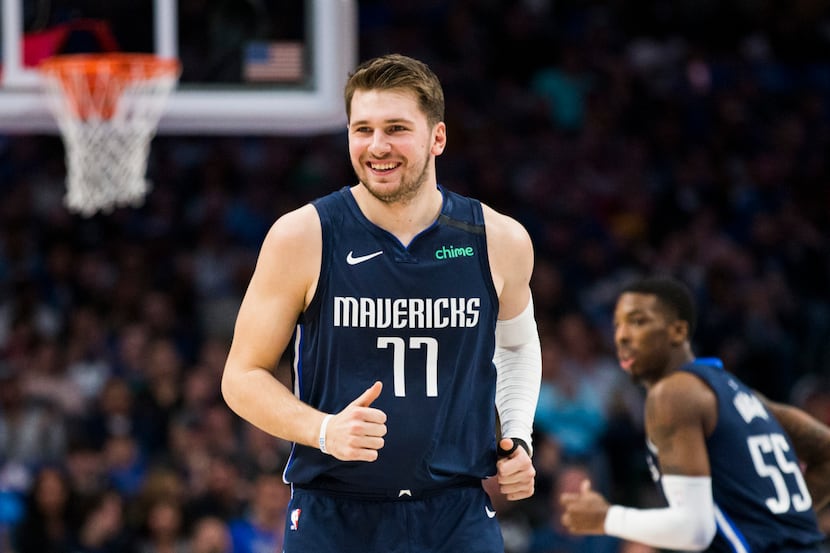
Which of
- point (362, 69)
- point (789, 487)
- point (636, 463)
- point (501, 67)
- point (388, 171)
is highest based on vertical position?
point (501, 67)

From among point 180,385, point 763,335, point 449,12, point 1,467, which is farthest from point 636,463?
point 449,12

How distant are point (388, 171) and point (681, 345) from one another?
81.9 inches

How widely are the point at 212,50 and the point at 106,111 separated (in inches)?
30.8

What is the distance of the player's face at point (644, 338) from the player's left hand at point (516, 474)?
1594 mm

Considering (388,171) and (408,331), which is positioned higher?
(388,171)

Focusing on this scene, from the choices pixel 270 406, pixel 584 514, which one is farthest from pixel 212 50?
pixel 270 406

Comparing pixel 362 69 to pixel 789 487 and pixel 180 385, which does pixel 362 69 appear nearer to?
pixel 789 487

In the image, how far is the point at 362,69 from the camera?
4125 millimetres

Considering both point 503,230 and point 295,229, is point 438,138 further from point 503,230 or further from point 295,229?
point 295,229

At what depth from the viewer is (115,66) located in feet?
26.8

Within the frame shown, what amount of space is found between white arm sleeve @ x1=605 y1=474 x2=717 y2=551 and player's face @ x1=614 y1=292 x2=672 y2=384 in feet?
1.82

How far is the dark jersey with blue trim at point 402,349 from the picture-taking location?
409cm

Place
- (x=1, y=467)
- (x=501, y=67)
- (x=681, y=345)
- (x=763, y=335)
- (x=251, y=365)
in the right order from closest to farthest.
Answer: (x=251, y=365), (x=681, y=345), (x=1, y=467), (x=763, y=335), (x=501, y=67)

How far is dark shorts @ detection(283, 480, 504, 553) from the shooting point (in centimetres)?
Result: 410
